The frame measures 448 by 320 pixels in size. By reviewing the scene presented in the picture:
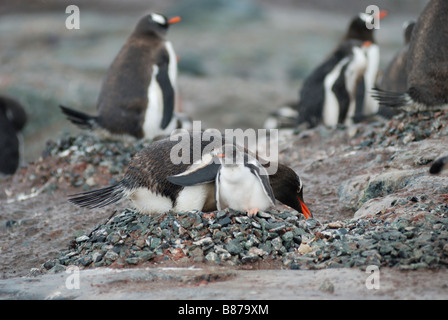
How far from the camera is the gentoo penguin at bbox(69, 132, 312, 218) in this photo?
4082 millimetres

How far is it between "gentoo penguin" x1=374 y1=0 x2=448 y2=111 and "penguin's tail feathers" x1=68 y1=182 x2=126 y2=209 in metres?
2.77

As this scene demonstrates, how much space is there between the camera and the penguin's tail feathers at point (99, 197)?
4.39m

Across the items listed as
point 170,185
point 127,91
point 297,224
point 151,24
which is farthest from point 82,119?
point 297,224

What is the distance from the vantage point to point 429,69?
577cm

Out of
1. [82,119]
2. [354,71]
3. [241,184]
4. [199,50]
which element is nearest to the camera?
[241,184]

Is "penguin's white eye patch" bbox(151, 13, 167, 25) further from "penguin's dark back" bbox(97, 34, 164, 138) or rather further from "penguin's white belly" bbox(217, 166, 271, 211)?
"penguin's white belly" bbox(217, 166, 271, 211)

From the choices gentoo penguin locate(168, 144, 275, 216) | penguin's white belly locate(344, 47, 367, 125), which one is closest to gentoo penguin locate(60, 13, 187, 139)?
penguin's white belly locate(344, 47, 367, 125)

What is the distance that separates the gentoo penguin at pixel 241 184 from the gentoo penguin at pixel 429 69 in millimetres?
2367

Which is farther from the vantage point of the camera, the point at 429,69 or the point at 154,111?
the point at 154,111

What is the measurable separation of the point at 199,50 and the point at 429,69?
405 inches

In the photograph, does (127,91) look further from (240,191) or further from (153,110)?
(240,191)

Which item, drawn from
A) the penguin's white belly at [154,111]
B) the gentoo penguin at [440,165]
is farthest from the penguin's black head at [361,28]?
the gentoo penguin at [440,165]

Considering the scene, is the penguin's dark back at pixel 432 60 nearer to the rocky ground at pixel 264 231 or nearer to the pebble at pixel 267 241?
the rocky ground at pixel 264 231
